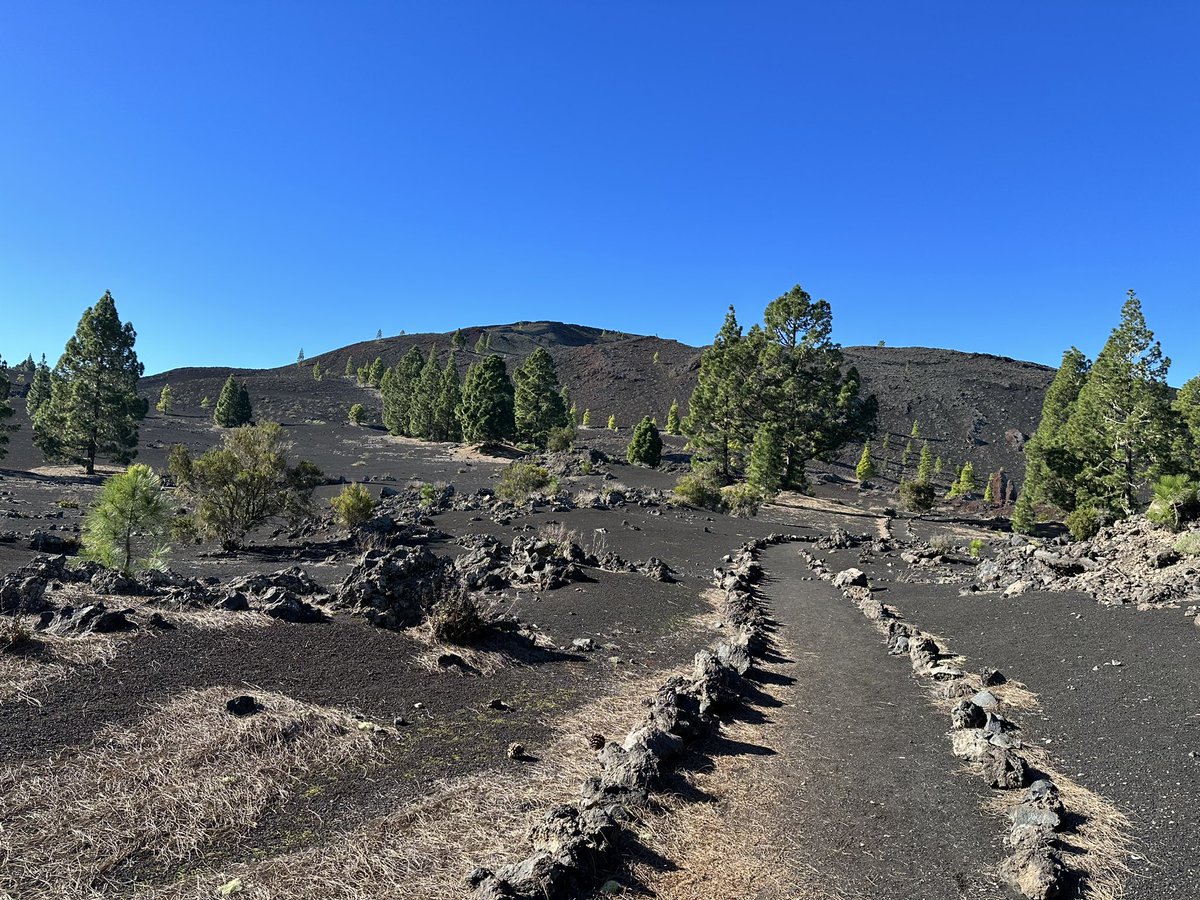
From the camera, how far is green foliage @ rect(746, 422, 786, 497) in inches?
1298

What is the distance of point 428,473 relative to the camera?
4378 centimetres

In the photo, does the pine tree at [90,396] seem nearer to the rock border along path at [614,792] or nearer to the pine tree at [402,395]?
the pine tree at [402,395]

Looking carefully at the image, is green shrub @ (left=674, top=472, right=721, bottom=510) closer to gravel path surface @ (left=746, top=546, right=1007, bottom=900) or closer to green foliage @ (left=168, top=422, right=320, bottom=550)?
green foliage @ (left=168, top=422, right=320, bottom=550)

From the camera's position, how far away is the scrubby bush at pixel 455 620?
803 cm

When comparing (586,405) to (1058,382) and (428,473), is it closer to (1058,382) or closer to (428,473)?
(428,473)

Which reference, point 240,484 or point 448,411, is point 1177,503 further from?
point 448,411

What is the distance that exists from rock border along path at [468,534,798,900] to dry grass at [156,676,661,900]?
20 centimetres

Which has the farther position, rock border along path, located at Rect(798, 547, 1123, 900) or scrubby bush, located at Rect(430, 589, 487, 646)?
scrubby bush, located at Rect(430, 589, 487, 646)

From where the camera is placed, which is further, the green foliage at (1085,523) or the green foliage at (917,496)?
the green foliage at (917,496)

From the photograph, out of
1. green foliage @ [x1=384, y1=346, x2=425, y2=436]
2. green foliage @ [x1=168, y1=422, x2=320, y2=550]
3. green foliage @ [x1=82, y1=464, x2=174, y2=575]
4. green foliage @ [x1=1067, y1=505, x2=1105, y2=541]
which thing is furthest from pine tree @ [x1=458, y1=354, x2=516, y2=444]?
green foliage @ [x1=82, y1=464, x2=174, y2=575]

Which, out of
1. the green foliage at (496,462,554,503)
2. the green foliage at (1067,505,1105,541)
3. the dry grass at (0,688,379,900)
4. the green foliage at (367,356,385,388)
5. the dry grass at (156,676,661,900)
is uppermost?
the green foliage at (367,356,385,388)

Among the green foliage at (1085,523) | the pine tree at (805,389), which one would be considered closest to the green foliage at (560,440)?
the pine tree at (805,389)

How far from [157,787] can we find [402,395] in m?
72.1

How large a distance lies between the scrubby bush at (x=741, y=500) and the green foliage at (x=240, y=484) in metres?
18.5
